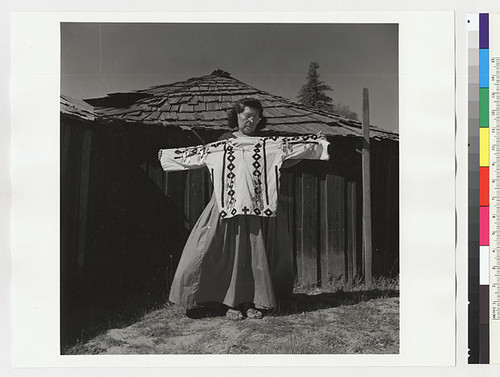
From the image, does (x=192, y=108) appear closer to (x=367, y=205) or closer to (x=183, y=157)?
(x=183, y=157)

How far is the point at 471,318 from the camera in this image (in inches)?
109

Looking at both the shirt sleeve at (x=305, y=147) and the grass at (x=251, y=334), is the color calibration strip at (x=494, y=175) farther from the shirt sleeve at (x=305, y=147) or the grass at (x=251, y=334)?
the shirt sleeve at (x=305, y=147)

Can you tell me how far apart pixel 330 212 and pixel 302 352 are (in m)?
0.66

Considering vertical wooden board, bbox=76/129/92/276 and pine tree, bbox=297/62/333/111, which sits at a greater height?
pine tree, bbox=297/62/333/111

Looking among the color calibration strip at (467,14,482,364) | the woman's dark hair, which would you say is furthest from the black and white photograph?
the color calibration strip at (467,14,482,364)

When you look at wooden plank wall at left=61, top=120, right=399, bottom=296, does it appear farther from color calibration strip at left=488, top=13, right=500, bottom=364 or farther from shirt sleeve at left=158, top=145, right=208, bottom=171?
color calibration strip at left=488, top=13, right=500, bottom=364

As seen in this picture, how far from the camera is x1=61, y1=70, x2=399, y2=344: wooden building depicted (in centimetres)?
271

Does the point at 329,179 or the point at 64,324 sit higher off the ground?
the point at 329,179

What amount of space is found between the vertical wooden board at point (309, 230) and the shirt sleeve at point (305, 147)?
0.10m

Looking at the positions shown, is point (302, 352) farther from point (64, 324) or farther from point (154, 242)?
point (64, 324)

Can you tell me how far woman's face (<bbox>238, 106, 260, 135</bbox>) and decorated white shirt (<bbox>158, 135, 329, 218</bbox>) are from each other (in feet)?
0.13

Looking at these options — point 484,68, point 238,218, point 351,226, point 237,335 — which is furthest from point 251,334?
point 484,68

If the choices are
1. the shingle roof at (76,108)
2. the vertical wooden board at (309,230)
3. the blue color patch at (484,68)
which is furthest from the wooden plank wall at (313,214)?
the blue color patch at (484,68)
